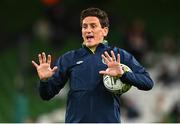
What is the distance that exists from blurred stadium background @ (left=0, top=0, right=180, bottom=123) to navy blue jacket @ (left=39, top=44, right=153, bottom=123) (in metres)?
5.44

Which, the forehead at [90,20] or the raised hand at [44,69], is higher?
the forehead at [90,20]

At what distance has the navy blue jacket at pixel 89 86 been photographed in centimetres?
598

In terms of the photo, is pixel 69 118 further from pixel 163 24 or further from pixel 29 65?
pixel 163 24

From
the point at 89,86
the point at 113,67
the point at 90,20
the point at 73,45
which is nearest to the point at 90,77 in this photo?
the point at 89,86

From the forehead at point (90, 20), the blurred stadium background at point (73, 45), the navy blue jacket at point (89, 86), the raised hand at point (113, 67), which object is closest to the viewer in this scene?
the raised hand at point (113, 67)

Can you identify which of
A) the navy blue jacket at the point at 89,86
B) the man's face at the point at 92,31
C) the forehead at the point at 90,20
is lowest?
→ the navy blue jacket at the point at 89,86

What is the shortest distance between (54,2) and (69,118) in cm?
858

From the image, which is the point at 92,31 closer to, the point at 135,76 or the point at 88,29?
the point at 88,29

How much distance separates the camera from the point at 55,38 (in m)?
14.1

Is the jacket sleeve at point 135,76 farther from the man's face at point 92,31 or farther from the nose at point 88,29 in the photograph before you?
the nose at point 88,29

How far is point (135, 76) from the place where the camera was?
19.5 ft

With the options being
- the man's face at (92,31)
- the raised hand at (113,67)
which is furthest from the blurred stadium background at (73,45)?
the raised hand at (113,67)

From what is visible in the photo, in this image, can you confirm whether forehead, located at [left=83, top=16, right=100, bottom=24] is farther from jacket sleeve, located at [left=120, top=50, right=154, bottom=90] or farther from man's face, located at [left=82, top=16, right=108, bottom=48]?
jacket sleeve, located at [left=120, top=50, right=154, bottom=90]

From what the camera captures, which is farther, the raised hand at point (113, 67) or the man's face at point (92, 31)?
the man's face at point (92, 31)
